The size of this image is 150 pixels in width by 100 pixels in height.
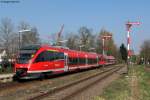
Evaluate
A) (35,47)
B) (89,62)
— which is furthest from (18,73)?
(89,62)

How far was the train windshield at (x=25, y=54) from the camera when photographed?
34.4 meters

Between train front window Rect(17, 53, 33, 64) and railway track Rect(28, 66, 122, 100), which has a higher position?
train front window Rect(17, 53, 33, 64)

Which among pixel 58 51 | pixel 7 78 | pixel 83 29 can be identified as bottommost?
pixel 7 78

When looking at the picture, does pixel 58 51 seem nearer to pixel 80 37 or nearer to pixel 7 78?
pixel 7 78

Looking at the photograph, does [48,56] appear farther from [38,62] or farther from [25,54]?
[25,54]

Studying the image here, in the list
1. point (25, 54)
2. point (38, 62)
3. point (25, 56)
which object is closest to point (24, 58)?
point (25, 56)

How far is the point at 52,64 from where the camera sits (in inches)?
1545

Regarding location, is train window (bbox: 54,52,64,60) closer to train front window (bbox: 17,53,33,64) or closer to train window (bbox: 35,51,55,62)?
train window (bbox: 35,51,55,62)

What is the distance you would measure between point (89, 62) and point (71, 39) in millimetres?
72595

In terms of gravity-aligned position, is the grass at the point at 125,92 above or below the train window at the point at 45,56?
below

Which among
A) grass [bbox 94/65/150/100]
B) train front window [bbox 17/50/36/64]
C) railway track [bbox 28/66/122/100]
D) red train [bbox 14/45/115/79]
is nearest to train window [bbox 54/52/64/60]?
red train [bbox 14/45/115/79]

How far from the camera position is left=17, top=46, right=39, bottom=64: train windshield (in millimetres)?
34406

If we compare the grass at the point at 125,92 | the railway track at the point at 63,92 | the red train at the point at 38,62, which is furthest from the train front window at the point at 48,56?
the grass at the point at 125,92

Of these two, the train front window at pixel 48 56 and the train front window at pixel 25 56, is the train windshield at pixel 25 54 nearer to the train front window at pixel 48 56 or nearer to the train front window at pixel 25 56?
the train front window at pixel 25 56
